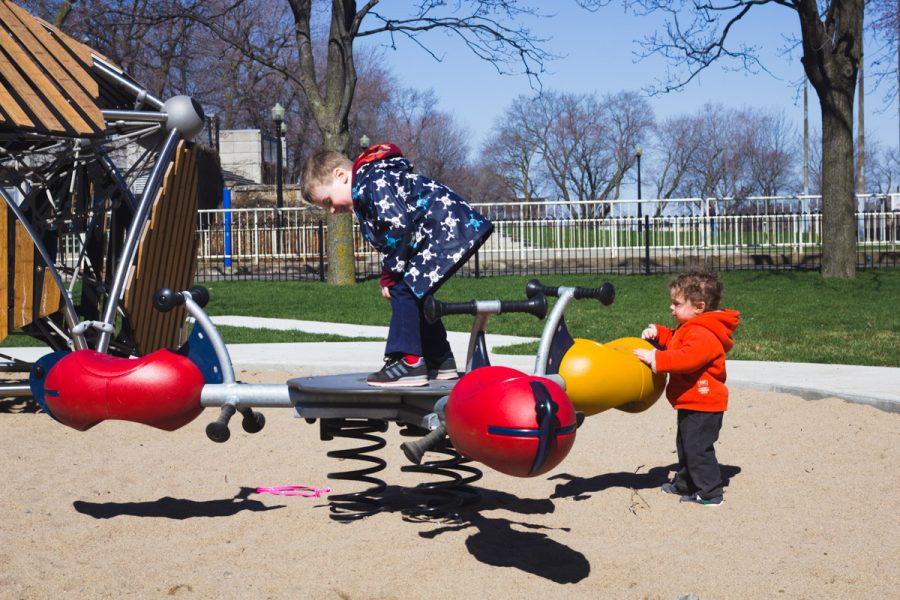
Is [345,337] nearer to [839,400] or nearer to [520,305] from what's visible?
[839,400]

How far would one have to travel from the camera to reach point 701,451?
4.86m

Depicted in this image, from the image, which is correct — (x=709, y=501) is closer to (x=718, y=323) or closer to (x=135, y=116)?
(x=718, y=323)

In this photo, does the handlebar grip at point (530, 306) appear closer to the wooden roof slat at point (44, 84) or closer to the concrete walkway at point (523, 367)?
the wooden roof slat at point (44, 84)

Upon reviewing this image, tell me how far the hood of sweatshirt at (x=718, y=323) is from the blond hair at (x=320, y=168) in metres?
1.78

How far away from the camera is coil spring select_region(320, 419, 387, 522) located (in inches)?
179

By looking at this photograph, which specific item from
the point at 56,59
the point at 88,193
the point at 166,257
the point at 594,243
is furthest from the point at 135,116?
the point at 594,243

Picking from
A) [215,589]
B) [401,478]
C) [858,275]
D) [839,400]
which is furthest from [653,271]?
[215,589]

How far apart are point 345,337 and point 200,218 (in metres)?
16.3

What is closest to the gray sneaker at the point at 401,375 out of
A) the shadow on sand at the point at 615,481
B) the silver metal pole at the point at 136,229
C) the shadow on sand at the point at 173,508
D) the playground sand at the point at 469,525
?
the playground sand at the point at 469,525

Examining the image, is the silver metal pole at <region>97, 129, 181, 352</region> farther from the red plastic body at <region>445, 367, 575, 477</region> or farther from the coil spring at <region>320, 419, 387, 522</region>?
the red plastic body at <region>445, 367, 575, 477</region>

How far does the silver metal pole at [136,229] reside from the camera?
6855 mm

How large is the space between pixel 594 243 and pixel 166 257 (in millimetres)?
18227

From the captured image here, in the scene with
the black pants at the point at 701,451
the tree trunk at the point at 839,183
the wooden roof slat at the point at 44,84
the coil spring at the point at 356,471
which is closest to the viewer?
the coil spring at the point at 356,471

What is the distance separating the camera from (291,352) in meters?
10.0
